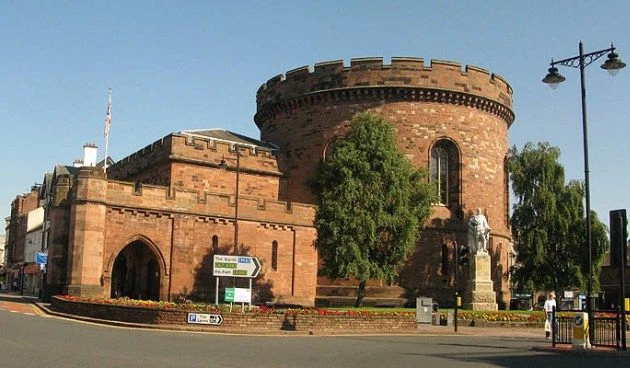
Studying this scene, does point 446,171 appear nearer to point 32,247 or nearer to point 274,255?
point 274,255

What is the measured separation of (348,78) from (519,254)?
53.8ft

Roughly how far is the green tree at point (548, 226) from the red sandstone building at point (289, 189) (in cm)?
178

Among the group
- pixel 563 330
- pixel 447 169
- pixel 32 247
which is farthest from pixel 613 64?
pixel 32 247

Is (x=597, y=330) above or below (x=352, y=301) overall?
below

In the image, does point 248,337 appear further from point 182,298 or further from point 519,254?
point 519,254

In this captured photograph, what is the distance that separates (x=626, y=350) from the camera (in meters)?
18.3

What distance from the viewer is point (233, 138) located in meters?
42.5

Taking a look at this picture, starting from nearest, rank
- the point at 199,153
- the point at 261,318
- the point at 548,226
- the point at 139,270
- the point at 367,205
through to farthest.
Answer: the point at 261,318 → the point at 367,205 → the point at 139,270 → the point at 199,153 → the point at 548,226

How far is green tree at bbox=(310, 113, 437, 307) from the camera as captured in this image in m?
31.4

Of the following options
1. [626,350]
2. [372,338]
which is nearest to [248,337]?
[372,338]

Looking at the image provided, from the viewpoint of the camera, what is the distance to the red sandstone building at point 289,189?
33000 mm

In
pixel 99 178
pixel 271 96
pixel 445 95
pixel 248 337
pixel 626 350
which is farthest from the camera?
pixel 271 96

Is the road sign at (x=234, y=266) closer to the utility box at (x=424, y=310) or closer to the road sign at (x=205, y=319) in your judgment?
the road sign at (x=205, y=319)

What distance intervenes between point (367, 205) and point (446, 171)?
31.2 ft
